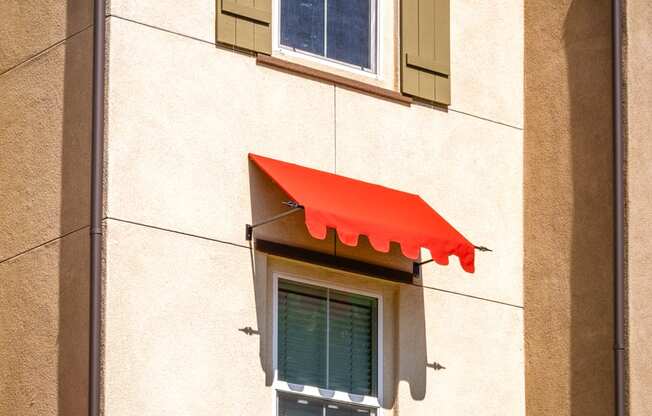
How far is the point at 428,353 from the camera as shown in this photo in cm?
1597

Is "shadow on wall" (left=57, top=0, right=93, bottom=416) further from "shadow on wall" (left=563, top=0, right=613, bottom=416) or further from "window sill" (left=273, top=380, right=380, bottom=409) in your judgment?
"shadow on wall" (left=563, top=0, right=613, bottom=416)

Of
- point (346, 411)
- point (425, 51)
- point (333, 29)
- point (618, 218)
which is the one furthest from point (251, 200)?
point (618, 218)

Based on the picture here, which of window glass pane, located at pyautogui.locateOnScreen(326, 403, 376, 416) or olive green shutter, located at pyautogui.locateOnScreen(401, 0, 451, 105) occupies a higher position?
olive green shutter, located at pyautogui.locateOnScreen(401, 0, 451, 105)

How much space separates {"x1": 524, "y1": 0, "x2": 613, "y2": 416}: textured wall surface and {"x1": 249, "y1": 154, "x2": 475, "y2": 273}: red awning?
1.22 m

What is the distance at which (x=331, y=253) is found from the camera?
615 inches

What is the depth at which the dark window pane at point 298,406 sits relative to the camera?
15.2 m

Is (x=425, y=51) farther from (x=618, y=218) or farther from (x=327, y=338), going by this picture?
(x=327, y=338)

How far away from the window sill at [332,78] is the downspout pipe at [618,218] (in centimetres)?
165

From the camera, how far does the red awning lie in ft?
49.2

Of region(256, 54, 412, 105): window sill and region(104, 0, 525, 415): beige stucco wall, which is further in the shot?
region(256, 54, 412, 105): window sill

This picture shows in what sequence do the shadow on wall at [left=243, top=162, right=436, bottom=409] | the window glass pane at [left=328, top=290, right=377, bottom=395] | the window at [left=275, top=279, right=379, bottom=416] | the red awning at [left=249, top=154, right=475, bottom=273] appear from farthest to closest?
the window glass pane at [left=328, top=290, right=377, bottom=395] < the window at [left=275, top=279, right=379, bottom=416] < the shadow on wall at [left=243, top=162, right=436, bottom=409] < the red awning at [left=249, top=154, right=475, bottom=273]

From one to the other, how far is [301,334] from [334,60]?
2.23 meters

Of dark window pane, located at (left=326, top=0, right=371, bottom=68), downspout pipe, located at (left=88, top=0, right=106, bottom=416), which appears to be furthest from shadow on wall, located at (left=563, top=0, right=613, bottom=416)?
downspout pipe, located at (left=88, top=0, right=106, bottom=416)

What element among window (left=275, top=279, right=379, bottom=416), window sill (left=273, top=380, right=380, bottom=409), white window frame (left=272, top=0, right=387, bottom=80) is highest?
white window frame (left=272, top=0, right=387, bottom=80)
